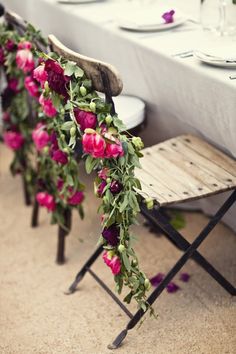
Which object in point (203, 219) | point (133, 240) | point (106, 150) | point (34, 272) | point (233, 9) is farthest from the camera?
point (203, 219)

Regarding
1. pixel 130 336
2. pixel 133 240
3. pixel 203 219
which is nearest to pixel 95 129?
pixel 133 240

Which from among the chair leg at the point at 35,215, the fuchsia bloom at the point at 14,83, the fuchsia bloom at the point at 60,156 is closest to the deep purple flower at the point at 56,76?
the fuchsia bloom at the point at 60,156

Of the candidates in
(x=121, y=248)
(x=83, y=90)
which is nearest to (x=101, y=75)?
(x=83, y=90)

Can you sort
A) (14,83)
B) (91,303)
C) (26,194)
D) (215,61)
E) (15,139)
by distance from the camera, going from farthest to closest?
(26,194) → (15,139) → (14,83) → (91,303) → (215,61)

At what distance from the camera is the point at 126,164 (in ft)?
6.51

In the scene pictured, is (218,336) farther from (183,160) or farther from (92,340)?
(183,160)

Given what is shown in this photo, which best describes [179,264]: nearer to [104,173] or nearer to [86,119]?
[104,173]

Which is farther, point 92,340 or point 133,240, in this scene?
point 92,340

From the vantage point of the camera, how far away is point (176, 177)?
2.28 metres

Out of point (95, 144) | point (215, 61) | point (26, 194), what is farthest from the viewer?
point (26, 194)

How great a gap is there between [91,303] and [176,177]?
67cm

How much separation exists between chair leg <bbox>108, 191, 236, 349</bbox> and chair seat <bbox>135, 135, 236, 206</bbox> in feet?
0.33

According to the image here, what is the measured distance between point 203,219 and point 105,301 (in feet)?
2.46

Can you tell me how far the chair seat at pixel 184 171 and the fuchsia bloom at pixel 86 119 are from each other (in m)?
0.31
